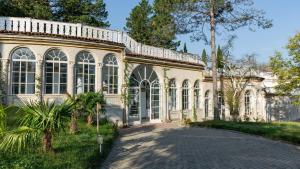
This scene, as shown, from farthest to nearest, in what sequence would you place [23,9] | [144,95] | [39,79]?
[23,9]
[144,95]
[39,79]

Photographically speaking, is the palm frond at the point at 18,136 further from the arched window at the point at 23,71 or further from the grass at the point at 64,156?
the arched window at the point at 23,71

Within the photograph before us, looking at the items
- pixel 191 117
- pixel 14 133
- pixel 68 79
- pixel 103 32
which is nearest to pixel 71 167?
pixel 14 133

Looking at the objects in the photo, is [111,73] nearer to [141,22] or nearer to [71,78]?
[71,78]

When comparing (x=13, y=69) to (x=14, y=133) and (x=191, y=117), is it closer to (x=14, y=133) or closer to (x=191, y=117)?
(x=14, y=133)

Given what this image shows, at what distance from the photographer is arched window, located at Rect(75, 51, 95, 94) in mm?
19094

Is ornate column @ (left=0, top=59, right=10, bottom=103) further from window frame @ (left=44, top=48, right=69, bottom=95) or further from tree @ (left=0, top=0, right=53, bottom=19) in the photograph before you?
tree @ (left=0, top=0, right=53, bottom=19)

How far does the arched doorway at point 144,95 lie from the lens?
73.4 feet

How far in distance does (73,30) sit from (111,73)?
12.1 ft

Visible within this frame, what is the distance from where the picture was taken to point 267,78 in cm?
4109

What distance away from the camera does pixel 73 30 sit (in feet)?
62.8

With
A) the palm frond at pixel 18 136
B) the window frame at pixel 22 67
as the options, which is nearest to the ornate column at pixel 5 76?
the window frame at pixel 22 67

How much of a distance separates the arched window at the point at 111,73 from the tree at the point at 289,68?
1554 cm

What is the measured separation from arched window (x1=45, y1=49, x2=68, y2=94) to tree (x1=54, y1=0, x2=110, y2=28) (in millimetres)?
16740

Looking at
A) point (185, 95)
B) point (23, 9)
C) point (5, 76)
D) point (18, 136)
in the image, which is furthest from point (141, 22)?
point (18, 136)
